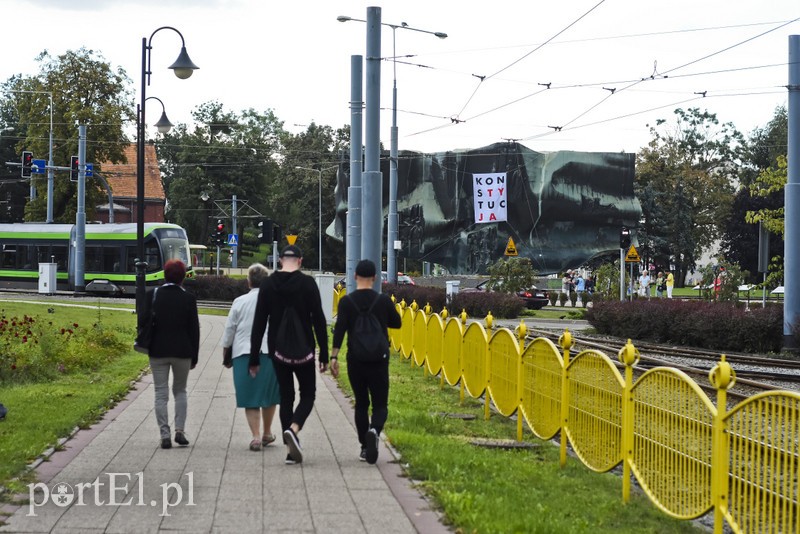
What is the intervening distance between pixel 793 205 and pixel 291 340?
16230mm

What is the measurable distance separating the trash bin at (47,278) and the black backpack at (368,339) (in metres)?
40.1

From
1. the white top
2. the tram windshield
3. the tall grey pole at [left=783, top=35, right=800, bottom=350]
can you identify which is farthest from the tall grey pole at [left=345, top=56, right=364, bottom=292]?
the tram windshield

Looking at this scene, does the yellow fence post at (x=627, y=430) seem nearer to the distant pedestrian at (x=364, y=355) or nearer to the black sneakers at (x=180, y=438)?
the distant pedestrian at (x=364, y=355)

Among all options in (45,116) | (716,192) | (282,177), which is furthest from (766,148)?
(45,116)

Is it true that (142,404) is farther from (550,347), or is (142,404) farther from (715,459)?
(715,459)

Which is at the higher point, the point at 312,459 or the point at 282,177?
the point at 282,177

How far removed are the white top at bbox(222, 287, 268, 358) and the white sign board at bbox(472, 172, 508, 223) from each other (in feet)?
165

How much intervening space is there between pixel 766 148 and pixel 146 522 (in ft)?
301

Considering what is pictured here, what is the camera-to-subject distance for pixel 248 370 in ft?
30.5

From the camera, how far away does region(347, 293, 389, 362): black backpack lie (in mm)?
8820

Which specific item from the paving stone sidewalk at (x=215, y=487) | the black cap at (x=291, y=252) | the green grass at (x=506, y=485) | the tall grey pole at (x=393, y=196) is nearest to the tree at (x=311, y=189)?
the tall grey pole at (x=393, y=196)

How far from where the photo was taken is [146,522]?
647 cm

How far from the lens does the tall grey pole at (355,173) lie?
21.8m

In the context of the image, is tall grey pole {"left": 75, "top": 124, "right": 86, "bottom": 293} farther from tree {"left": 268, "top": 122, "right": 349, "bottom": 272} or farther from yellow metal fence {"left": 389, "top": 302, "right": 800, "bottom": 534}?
tree {"left": 268, "top": 122, "right": 349, "bottom": 272}
